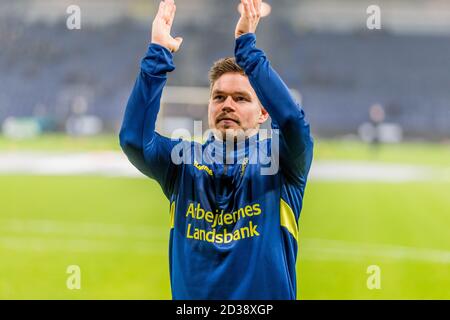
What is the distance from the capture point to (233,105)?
7.63 ft

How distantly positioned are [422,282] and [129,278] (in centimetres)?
316

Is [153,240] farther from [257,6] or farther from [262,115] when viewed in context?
[257,6]

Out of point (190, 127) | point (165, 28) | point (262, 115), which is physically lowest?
point (262, 115)

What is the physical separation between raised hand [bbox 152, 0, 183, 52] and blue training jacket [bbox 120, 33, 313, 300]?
4 cm

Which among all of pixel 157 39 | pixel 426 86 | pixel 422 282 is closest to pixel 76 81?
pixel 426 86

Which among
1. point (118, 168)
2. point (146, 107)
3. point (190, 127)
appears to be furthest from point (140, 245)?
point (190, 127)

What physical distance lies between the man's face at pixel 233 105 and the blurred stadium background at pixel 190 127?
362 centimetres

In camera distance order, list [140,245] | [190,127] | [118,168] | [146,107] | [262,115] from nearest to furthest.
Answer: [146,107]
[262,115]
[140,245]
[118,168]
[190,127]

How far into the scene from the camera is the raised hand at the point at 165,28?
232cm

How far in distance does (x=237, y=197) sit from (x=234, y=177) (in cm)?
9

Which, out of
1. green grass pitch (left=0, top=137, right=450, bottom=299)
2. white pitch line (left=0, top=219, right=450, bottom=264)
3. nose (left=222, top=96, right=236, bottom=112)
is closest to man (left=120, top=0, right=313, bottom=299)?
nose (left=222, top=96, right=236, bottom=112)

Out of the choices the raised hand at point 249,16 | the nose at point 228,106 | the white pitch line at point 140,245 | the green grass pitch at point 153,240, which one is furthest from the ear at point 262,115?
the white pitch line at point 140,245
